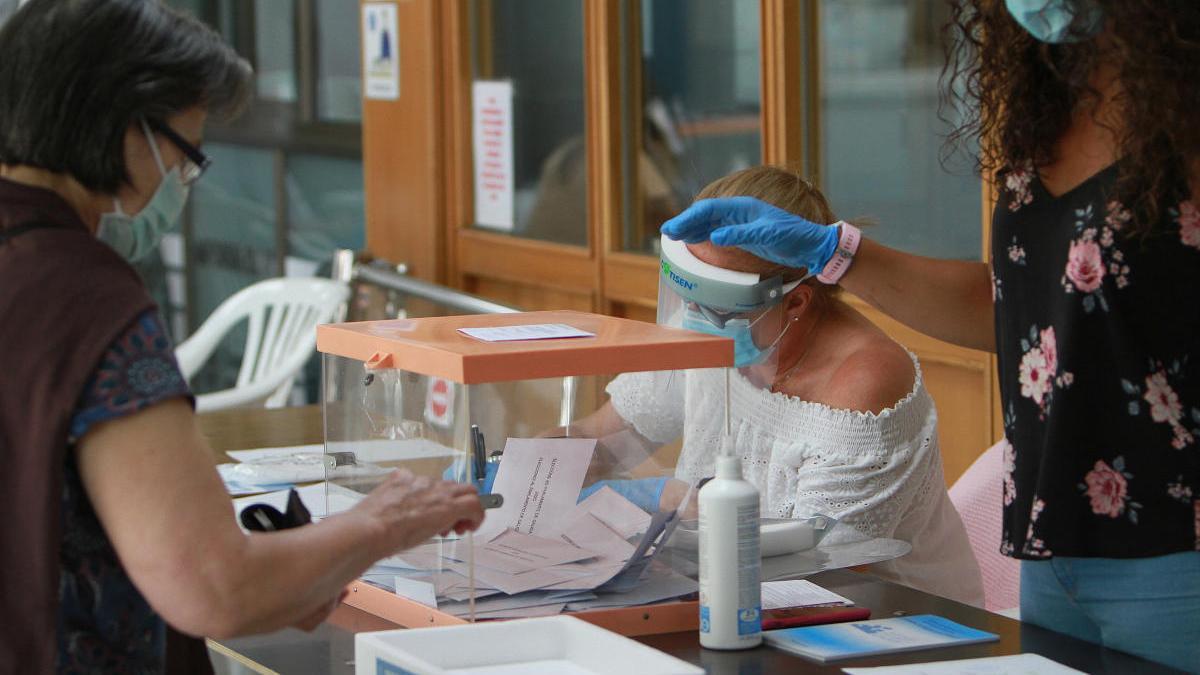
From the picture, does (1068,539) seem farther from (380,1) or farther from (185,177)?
(380,1)

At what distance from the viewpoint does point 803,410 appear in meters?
2.32

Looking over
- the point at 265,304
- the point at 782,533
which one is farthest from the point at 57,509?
the point at 265,304

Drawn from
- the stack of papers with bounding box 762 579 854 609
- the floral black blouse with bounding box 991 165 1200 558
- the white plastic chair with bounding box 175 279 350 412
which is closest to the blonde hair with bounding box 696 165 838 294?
the stack of papers with bounding box 762 579 854 609

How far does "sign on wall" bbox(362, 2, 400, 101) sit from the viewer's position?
17.5ft

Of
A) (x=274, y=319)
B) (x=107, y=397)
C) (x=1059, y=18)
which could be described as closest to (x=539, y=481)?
(x=107, y=397)

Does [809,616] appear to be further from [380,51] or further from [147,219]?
[380,51]

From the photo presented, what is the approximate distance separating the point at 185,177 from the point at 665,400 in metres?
0.72

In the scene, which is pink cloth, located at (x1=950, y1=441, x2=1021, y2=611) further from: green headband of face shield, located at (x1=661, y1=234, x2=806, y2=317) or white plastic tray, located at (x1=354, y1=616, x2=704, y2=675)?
white plastic tray, located at (x1=354, y1=616, x2=704, y2=675)

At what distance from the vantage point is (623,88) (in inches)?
174

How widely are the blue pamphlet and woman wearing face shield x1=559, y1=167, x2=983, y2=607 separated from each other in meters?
0.29

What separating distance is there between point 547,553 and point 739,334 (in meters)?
0.51

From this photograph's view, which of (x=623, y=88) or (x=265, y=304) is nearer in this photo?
(x=623, y=88)

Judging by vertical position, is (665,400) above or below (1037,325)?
below

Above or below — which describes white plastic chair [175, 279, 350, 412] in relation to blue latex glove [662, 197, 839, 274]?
below
